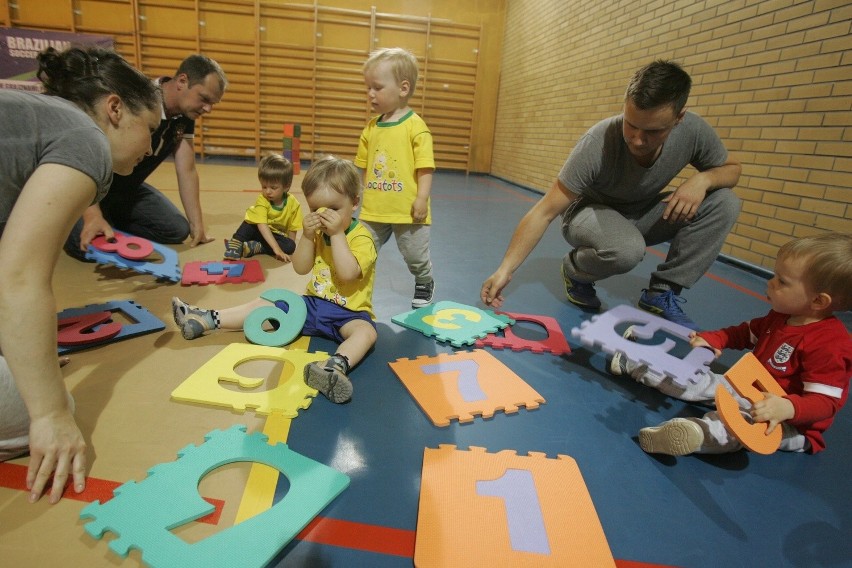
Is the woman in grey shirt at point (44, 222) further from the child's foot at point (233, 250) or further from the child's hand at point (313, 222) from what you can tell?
the child's foot at point (233, 250)

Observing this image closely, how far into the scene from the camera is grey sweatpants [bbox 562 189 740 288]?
2.23 metres

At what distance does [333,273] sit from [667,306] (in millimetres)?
1675

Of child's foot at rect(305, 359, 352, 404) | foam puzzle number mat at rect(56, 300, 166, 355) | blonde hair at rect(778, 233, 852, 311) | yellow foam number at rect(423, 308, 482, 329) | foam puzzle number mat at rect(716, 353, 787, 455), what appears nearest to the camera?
foam puzzle number mat at rect(716, 353, 787, 455)

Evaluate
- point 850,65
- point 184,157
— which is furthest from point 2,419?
point 850,65

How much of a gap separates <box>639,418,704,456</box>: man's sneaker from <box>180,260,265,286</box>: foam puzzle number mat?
2.01 metres

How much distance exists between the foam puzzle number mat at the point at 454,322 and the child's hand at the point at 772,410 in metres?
Result: 0.98

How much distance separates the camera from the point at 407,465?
121 cm

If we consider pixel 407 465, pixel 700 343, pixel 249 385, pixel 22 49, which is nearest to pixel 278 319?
pixel 249 385

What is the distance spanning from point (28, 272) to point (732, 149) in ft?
14.0

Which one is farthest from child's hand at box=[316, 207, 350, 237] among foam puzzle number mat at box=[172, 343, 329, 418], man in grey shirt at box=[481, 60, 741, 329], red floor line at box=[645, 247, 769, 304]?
red floor line at box=[645, 247, 769, 304]

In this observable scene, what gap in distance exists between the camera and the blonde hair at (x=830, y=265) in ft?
4.26

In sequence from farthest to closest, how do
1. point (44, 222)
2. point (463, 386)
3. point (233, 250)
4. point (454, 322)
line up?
point (233, 250)
point (454, 322)
point (463, 386)
point (44, 222)

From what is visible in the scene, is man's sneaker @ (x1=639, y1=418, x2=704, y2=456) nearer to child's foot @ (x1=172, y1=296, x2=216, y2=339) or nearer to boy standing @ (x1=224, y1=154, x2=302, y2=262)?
child's foot @ (x1=172, y1=296, x2=216, y2=339)

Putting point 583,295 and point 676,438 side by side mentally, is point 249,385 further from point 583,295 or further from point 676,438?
point 583,295
